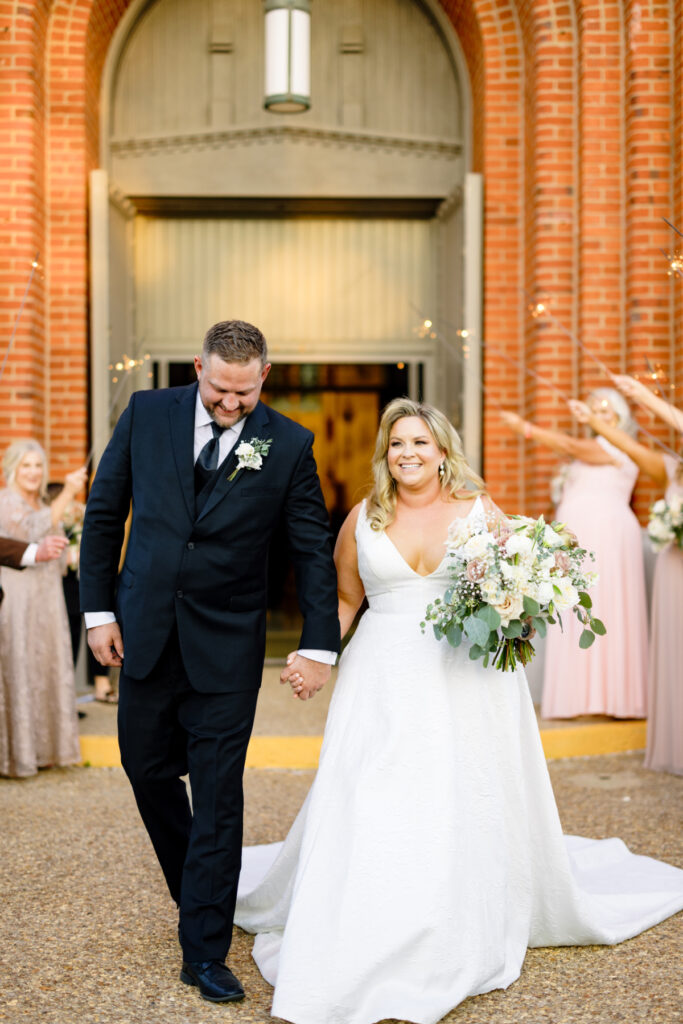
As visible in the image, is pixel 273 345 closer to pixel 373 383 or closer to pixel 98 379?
pixel 373 383

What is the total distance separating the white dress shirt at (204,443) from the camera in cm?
372

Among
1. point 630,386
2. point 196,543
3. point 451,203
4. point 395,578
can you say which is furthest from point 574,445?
point 196,543

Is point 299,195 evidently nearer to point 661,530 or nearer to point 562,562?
point 661,530

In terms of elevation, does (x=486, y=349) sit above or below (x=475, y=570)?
above

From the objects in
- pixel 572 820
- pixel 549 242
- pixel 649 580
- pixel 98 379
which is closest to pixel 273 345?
pixel 98 379

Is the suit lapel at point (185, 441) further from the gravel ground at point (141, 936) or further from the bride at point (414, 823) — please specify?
the gravel ground at point (141, 936)

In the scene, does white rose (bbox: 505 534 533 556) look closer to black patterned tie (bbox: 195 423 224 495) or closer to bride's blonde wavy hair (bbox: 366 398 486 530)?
bride's blonde wavy hair (bbox: 366 398 486 530)

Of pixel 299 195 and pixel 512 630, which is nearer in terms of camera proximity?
pixel 512 630

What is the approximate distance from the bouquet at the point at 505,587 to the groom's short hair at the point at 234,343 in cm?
89

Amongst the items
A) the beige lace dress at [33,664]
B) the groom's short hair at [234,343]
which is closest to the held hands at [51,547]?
the beige lace dress at [33,664]

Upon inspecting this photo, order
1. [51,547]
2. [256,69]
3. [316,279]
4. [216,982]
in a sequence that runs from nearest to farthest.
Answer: [216,982]
[51,547]
[256,69]
[316,279]

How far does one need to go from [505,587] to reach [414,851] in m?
0.83

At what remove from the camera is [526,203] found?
29.7 feet

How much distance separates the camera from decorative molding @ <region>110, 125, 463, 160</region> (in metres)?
9.52
